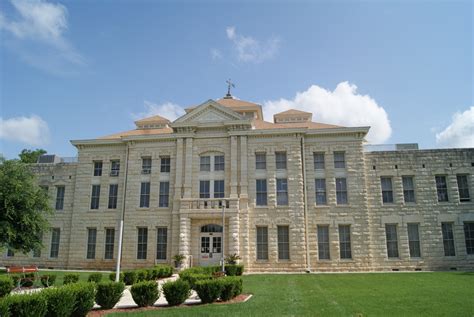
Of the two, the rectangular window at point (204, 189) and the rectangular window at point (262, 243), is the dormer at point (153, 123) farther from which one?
the rectangular window at point (262, 243)

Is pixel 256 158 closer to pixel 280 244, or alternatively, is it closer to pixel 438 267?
pixel 280 244

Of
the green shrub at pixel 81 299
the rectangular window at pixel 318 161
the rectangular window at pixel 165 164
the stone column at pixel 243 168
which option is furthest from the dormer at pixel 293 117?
the green shrub at pixel 81 299

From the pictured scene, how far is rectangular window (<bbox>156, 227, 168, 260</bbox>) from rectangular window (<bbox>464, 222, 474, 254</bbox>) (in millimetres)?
21781

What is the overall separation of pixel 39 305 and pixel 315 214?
21163 mm

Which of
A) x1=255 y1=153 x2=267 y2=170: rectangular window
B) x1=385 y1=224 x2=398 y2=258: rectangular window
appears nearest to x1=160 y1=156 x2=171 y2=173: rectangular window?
x1=255 y1=153 x2=267 y2=170: rectangular window

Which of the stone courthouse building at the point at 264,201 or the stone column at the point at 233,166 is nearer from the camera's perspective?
the stone courthouse building at the point at 264,201

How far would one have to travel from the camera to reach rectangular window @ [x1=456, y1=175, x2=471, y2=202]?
90.2 ft

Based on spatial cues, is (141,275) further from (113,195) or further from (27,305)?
(113,195)

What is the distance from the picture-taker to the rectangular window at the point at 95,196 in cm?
3017

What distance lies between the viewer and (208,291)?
41.6 feet

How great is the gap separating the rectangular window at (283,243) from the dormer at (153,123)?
15184mm

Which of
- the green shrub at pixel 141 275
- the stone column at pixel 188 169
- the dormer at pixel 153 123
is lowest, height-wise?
the green shrub at pixel 141 275

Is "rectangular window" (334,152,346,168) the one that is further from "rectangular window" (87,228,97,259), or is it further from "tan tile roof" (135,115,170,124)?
"rectangular window" (87,228,97,259)

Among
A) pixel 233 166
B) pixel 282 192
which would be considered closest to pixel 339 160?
pixel 282 192
